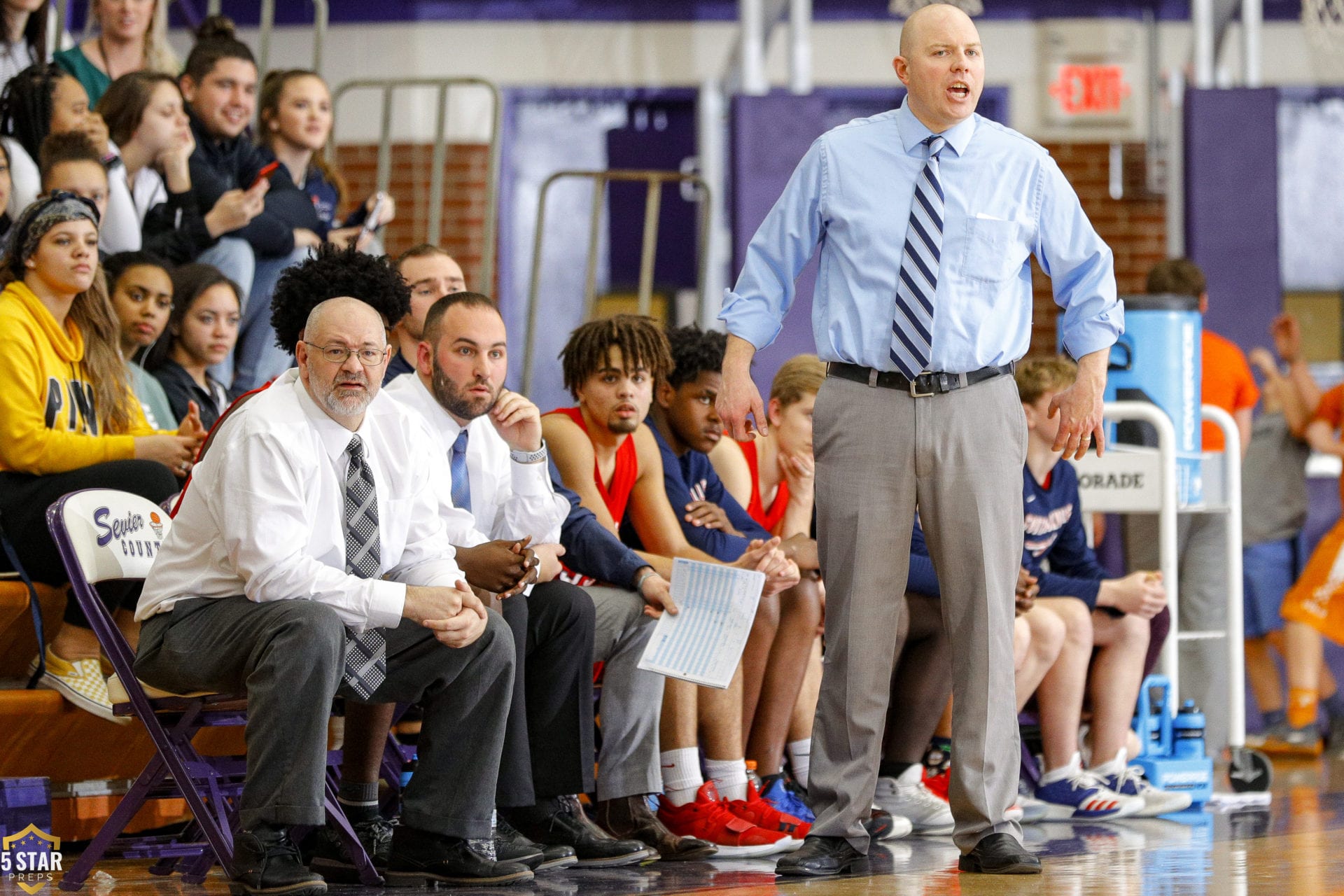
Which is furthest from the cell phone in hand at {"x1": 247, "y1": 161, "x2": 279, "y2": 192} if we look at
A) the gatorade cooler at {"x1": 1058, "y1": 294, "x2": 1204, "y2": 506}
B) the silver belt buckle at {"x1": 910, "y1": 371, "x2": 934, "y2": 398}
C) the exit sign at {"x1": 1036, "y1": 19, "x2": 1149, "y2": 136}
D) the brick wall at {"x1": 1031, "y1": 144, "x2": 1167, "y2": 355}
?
the exit sign at {"x1": 1036, "y1": 19, "x2": 1149, "y2": 136}

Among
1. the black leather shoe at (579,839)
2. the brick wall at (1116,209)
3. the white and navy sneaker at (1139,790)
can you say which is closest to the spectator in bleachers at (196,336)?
the black leather shoe at (579,839)

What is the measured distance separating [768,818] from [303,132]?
2.83 meters

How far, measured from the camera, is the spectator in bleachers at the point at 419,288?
386cm

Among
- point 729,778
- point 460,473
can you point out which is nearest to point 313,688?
point 460,473

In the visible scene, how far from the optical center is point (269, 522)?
9.46ft

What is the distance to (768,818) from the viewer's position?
3609mm

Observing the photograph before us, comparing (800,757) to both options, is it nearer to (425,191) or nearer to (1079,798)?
(1079,798)

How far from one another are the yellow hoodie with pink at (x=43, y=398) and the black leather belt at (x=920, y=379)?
1.63m

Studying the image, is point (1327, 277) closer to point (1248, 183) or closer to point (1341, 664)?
point (1248, 183)

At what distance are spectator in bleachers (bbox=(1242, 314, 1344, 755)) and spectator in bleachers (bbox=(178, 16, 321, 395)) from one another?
3549mm

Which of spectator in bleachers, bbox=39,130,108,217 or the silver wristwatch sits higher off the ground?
spectator in bleachers, bbox=39,130,108,217

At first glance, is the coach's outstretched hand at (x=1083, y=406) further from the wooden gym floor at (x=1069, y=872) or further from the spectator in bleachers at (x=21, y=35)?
the spectator in bleachers at (x=21, y=35)

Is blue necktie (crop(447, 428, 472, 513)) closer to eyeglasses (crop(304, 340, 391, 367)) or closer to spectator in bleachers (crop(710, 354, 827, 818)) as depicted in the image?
eyeglasses (crop(304, 340, 391, 367))

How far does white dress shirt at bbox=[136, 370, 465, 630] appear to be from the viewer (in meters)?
2.90
